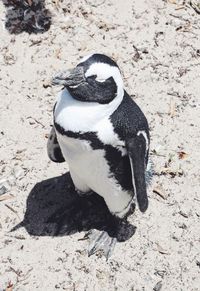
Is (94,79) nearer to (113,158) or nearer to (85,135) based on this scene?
(85,135)

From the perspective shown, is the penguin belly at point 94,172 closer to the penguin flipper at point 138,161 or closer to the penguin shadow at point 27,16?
the penguin flipper at point 138,161

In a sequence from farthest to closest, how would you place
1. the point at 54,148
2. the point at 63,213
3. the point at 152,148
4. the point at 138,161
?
the point at 152,148, the point at 63,213, the point at 54,148, the point at 138,161

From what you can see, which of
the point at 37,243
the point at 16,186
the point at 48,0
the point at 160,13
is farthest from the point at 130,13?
the point at 37,243

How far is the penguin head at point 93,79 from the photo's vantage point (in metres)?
2.69

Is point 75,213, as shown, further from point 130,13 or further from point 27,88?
point 130,13

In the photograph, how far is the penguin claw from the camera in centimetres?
330

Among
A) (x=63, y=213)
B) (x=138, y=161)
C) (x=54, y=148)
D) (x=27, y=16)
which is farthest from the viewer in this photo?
(x=27, y=16)

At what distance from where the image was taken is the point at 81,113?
2.72 metres

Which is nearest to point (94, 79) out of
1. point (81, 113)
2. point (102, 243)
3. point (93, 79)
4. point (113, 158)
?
point (93, 79)

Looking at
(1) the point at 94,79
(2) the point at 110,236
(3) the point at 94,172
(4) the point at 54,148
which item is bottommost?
(2) the point at 110,236

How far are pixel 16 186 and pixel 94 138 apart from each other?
990mm

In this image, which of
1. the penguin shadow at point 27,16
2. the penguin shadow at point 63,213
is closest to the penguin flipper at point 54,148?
the penguin shadow at point 63,213

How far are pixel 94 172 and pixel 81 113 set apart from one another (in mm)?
335

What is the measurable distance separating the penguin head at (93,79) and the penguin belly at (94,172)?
197mm
